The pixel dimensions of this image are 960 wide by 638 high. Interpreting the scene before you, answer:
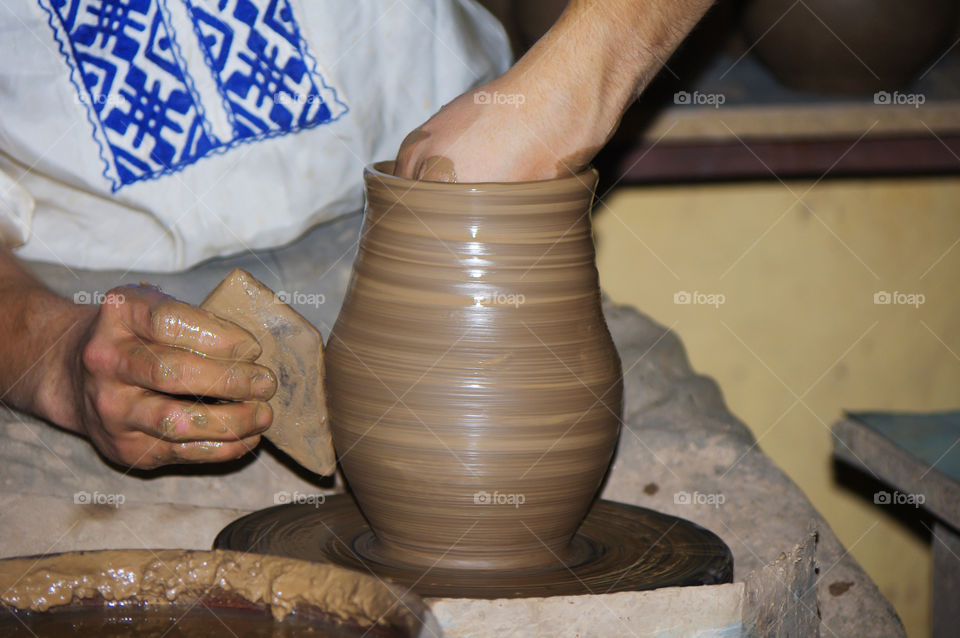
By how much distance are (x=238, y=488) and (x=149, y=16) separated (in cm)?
60

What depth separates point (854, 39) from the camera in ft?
5.77

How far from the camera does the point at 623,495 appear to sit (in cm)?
129

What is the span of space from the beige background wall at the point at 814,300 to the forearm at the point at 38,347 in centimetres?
117

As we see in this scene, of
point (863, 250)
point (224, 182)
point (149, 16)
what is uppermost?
point (863, 250)

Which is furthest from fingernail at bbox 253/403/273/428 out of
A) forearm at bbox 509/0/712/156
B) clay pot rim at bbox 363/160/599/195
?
forearm at bbox 509/0/712/156

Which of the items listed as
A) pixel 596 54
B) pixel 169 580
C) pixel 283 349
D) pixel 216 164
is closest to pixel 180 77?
pixel 216 164

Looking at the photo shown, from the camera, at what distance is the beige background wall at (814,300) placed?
2176mm

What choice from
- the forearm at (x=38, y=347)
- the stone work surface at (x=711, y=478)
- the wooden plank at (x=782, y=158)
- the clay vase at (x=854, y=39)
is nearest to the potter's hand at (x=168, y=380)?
the forearm at (x=38, y=347)

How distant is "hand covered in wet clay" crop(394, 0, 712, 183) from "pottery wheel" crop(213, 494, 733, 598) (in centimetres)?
37

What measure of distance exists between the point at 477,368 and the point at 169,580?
32cm

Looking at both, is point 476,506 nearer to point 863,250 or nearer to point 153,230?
point 153,230

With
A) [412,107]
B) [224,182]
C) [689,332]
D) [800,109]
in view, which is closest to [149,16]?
[224,182]

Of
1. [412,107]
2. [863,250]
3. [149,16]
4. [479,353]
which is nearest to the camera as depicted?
[479,353]

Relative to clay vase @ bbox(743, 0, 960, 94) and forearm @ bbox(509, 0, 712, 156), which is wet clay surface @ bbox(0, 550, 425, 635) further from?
clay vase @ bbox(743, 0, 960, 94)
